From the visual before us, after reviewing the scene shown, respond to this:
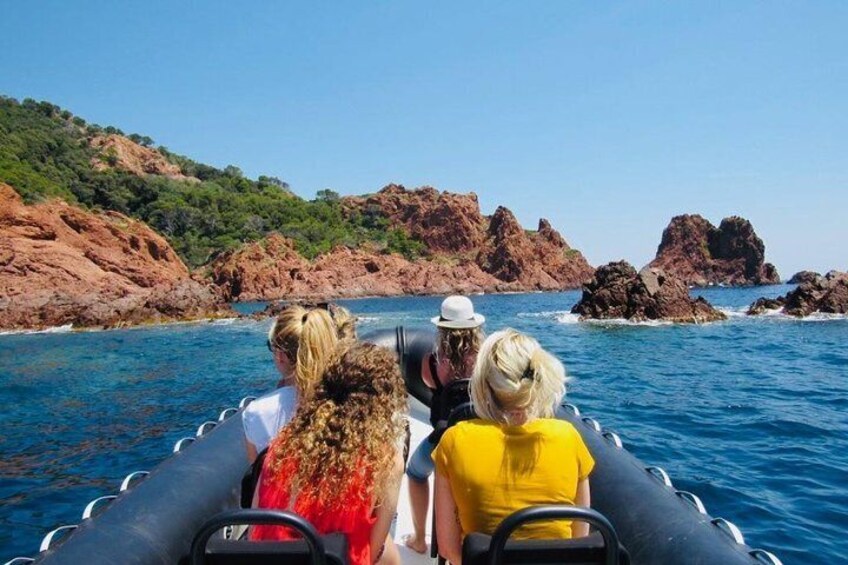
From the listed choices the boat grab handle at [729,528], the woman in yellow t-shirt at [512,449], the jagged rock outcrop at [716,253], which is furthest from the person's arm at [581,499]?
the jagged rock outcrop at [716,253]

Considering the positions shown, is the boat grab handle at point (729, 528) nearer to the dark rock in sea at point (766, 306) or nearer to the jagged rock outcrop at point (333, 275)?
the dark rock in sea at point (766, 306)

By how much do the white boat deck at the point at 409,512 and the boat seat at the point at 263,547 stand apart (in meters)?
1.88

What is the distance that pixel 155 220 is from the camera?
70.4 m

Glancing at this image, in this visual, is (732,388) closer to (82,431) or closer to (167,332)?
(82,431)

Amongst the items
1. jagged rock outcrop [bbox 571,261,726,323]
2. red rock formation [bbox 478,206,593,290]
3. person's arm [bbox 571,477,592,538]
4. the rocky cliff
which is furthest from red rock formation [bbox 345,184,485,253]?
person's arm [bbox 571,477,592,538]

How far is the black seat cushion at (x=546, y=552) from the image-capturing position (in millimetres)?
2131

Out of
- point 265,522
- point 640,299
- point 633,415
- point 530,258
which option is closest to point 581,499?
point 265,522

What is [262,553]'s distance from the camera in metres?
2.09

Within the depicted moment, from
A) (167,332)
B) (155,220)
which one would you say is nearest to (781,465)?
(167,332)

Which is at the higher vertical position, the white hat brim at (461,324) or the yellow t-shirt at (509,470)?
the white hat brim at (461,324)

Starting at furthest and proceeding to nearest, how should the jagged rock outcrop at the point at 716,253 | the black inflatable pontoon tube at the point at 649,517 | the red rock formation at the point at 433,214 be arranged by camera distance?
1. the red rock formation at the point at 433,214
2. the jagged rock outcrop at the point at 716,253
3. the black inflatable pontoon tube at the point at 649,517

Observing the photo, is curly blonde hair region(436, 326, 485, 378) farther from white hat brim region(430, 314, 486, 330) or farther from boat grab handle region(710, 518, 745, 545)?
boat grab handle region(710, 518, 745, 545)

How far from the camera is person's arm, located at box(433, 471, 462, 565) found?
244 cm

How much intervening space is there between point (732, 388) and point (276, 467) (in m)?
12.5
